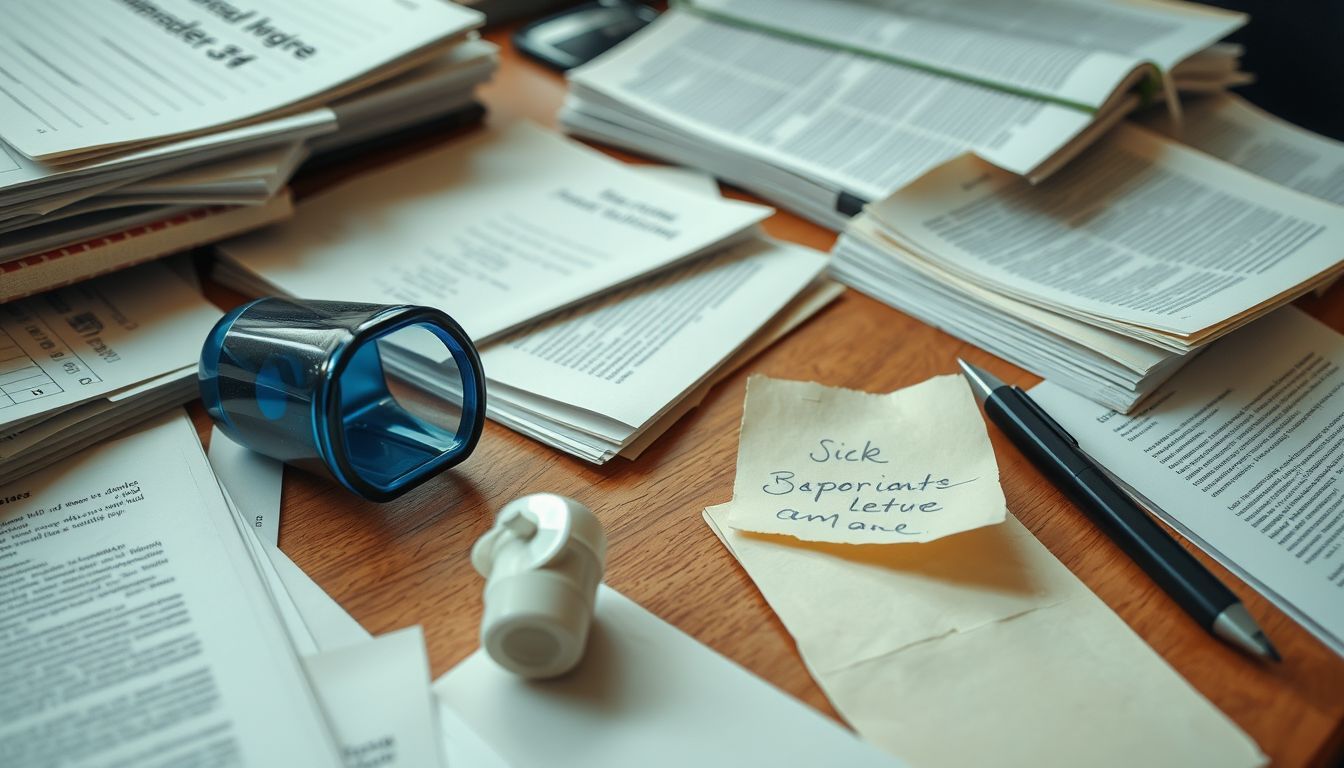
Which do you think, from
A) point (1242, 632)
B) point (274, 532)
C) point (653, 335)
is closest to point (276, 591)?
point (274, 532)

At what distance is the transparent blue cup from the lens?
54cm

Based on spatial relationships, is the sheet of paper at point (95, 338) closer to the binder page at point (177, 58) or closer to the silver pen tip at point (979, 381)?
the binder page at point (177, 58)

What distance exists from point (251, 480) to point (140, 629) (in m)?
0.12

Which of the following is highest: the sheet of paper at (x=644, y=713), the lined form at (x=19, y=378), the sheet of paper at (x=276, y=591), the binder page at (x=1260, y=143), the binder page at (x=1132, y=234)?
the binder page at (x=1260, y=143)

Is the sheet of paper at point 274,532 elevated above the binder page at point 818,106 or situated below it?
below

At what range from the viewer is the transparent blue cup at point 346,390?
542 millimetres

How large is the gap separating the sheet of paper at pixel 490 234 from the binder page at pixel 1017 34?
25cm

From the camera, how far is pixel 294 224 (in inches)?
32.4

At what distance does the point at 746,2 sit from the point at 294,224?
0.52 meters

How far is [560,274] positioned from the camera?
764mm

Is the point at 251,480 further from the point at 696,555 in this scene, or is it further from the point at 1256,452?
the point at 1256,452

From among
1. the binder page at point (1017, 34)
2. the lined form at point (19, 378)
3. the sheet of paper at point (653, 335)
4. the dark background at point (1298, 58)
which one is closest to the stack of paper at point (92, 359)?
the lined form at point (19, 378)

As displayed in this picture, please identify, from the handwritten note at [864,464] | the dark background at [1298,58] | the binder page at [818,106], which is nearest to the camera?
the handwritten note at [864,464]

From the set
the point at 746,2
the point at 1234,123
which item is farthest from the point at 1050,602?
the point at 746,2
